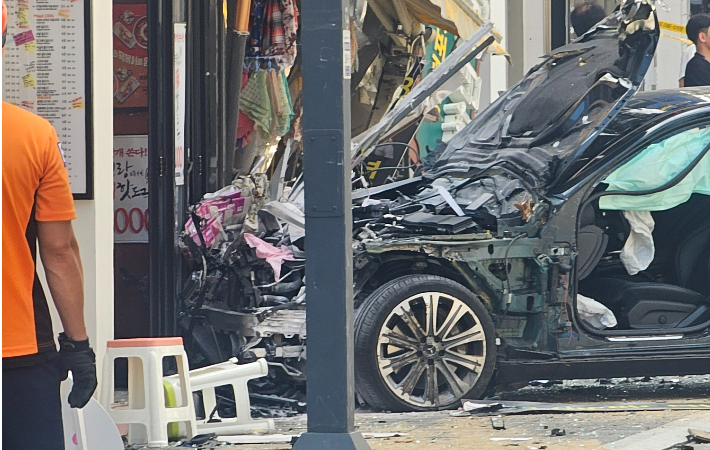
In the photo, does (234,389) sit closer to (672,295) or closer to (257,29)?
(672,295)

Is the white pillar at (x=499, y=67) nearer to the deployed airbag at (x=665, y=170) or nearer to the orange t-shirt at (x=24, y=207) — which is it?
the deployed airbag at (x=665, y=170)

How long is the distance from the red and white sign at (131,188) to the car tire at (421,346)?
210 centimetres

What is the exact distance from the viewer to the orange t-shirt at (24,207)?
12.3ft

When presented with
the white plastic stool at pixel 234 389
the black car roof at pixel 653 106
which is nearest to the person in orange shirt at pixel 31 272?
the white plastic stool at pixel 234 389

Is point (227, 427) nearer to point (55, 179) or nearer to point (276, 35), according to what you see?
point (55, 179)

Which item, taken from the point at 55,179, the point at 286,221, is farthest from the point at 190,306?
the point at 55,179

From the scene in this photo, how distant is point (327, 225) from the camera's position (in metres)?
4.73

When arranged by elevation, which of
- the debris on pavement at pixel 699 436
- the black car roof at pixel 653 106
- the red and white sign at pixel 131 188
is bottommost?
the debris on pavement at pixel 699 436

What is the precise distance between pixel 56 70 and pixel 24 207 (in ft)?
8.38

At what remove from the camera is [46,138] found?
12.5 ft

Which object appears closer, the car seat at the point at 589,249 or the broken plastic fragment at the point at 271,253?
the broken plastic fragment at the point at 271,253

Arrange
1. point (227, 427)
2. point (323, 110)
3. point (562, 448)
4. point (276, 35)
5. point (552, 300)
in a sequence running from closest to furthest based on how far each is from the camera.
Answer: point (323, 110)
point (562, 448)
point (227, 427)
point (552, 300)
point (276, 35)

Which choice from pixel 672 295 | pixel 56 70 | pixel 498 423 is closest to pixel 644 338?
pixel 672 295

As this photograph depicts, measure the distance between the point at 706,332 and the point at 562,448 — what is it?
183cm
